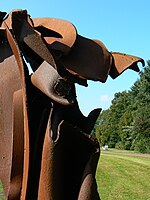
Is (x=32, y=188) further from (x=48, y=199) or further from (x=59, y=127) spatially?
(x=59, y=127)

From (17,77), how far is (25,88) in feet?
1.16

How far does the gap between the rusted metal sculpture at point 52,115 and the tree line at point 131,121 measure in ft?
119

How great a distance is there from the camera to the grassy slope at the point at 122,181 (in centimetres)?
1102

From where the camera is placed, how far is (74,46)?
9.88ft

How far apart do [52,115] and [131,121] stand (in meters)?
46.3

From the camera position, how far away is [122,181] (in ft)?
43.9

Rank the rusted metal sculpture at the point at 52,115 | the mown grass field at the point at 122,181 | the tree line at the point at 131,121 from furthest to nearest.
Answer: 1. the tree line at the point at 131,121
2. the mown grass field at the point at 122,181
3. the rusted metal sculpture at the point at 52,115

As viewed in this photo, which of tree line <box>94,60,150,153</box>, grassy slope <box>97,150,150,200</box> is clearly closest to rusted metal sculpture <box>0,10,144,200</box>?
→ grassy slope <box>97,150,150,200</box>

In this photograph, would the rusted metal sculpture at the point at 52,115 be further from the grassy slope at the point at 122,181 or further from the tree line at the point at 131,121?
the tree line at the point at 131,121

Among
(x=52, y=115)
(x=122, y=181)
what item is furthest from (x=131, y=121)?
(x=52, y=115)

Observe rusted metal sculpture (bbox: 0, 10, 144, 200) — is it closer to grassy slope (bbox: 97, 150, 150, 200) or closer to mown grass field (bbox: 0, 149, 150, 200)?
mown grass field (bbox: 0, 149, 150, 200)

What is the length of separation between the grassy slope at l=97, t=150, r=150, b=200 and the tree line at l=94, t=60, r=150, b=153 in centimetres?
2230

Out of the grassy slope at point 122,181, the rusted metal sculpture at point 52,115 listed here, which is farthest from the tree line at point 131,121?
the rusted metal sculpture at point 52,115

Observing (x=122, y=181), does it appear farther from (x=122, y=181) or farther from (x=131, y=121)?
(x=131, y=121)
